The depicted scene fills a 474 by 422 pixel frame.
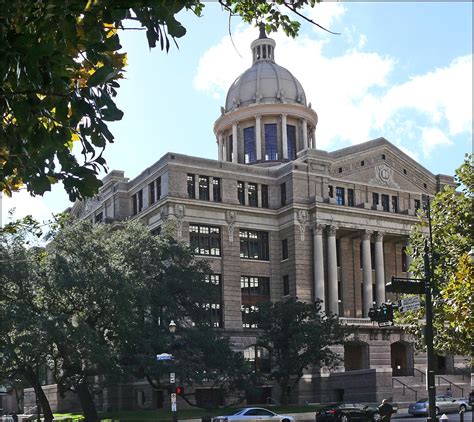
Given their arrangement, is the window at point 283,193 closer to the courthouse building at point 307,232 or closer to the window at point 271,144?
the courthouse building at point 307,232

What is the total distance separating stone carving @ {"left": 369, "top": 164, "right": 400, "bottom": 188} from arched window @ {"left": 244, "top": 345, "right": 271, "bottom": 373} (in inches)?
782

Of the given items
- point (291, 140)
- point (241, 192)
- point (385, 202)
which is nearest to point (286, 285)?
point (241, 192)

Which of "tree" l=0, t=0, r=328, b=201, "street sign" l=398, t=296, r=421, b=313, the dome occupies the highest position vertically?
the dome

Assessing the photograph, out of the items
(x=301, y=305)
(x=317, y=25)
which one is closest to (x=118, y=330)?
(x=301, y=305)

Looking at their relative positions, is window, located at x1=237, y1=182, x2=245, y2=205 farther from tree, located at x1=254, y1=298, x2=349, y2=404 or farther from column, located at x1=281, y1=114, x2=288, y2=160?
tree, located at x1=254, y1=298, x2=349, y2=404

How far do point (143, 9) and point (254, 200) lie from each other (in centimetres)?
6617

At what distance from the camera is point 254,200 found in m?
73.8

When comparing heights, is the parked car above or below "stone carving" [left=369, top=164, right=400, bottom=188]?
below

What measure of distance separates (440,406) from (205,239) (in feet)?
82.8

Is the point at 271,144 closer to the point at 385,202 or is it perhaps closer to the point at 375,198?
the point at 375,198

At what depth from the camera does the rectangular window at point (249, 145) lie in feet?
281

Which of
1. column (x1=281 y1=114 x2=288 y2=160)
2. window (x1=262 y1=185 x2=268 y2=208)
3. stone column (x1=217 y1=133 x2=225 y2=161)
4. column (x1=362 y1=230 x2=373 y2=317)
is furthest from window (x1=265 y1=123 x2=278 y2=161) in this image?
column (x1=362 y1=230 x2=373 y2=317)

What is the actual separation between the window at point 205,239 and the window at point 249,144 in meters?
16.9

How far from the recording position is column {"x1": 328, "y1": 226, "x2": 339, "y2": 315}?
71.1 metres
